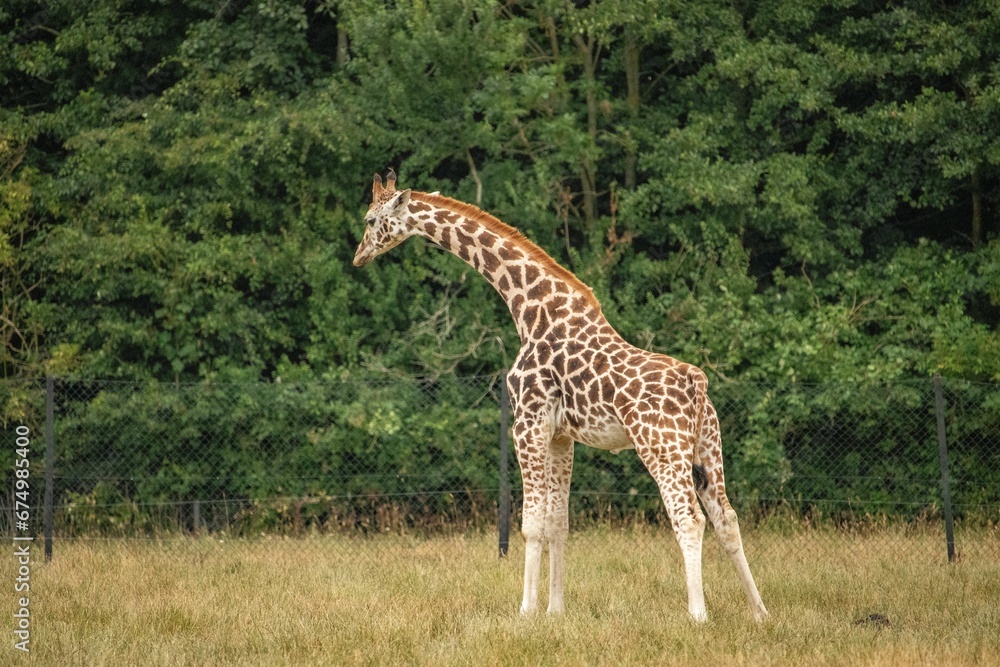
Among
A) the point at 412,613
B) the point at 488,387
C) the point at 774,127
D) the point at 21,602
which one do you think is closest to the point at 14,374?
the point at 488,387

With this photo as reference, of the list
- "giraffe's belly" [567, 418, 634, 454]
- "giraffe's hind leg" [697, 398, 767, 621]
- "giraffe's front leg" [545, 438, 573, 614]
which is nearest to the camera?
"giraffe's hind leg" [697, 398, 767, 621]

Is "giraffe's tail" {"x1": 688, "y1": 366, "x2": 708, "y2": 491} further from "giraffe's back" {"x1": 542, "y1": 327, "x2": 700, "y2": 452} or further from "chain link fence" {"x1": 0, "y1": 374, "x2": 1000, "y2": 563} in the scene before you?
"chain link fence" {"x1": 0, "y1": 374, "x2": 1000, "y2": 563}

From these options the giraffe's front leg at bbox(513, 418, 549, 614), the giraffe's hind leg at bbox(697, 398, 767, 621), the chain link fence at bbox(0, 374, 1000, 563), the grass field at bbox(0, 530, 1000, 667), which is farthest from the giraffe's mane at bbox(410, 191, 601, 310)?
the chain link fence at bbox(0, 374, 1000, 563)

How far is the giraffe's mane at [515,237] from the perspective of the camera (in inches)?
328

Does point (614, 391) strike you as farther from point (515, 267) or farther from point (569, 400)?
point (515, 267)

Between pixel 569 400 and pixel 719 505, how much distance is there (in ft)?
3.95

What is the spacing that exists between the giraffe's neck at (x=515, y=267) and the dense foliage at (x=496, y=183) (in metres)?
5.69

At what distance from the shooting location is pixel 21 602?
820cm

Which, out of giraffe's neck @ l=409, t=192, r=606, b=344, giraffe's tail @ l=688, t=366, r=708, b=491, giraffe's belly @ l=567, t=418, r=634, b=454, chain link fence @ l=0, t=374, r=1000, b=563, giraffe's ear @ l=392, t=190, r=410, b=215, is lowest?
Result: chain link fence @ l=0, t=374, r=1000, b=563

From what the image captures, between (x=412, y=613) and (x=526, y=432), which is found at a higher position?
(x=526, y=432)

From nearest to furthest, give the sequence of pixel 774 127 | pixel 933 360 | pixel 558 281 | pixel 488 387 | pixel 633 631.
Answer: pixel 633 631
pixel 558 281
pixel 933 360
pixel 488 387
pixel 774 127

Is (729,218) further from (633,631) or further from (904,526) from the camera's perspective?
(633,631)

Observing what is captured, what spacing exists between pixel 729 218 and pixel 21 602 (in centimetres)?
962

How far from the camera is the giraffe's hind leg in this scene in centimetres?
757
